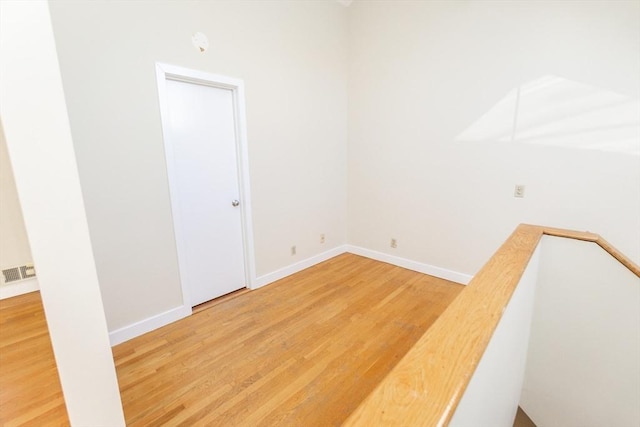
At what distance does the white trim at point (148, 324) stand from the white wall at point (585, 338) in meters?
2.86

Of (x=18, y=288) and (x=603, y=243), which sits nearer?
(x=603, y=243)

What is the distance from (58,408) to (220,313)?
1169 mm

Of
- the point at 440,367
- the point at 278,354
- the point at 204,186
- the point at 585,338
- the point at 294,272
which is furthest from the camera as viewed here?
the point at 294,272

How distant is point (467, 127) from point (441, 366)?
285 cm

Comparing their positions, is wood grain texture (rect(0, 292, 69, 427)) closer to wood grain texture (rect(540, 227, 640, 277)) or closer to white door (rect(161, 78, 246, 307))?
white door (rect(161, 78, 246, 307))

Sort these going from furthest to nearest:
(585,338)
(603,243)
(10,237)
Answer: (10,237) → (585,338) → (603,243)

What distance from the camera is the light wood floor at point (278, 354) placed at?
1.62m

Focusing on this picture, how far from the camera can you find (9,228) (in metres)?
2.75

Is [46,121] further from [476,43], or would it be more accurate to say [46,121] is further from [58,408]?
[476,43]

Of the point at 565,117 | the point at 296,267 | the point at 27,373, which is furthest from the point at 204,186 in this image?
the point at 565,117

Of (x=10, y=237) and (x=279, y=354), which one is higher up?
(x=10, y=237)

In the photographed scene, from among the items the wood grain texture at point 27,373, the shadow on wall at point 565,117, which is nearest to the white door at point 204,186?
the wood grain texture at point 27,373

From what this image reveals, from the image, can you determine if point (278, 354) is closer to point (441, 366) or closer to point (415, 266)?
point (441, 366)

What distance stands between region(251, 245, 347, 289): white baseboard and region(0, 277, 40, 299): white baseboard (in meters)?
2.29
